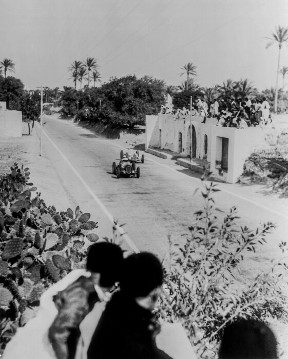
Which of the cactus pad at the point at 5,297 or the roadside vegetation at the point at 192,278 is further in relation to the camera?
the cactus pad at the point at 5,297

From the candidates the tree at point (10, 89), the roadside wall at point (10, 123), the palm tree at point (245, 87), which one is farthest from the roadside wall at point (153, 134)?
the tree at point (10, 89)

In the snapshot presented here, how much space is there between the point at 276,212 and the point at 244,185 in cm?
574

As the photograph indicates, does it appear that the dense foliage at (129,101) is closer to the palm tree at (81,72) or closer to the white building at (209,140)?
the white building at (209,140)

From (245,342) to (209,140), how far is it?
27.1 metres

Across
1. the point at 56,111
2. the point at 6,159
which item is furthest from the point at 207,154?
the point at 56,111

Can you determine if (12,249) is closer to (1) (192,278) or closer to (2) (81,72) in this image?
(1) (192,278)

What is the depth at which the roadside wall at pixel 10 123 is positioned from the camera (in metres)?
46.2

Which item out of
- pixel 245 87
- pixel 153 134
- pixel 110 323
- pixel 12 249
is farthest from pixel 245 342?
pixel 245 87

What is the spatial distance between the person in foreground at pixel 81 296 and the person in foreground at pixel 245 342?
92 cm

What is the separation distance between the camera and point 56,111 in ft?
354

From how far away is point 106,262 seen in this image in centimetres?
313

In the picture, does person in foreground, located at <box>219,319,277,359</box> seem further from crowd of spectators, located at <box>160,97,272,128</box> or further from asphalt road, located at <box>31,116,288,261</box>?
crowd of spectators, located at <box>160,97,272,128</box>

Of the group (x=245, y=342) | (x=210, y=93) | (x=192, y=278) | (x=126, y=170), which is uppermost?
(x=210, y=93)

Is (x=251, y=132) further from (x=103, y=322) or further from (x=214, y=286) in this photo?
(x=103, y=322)
